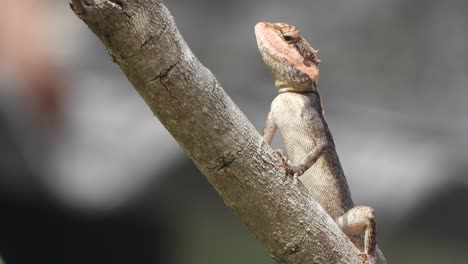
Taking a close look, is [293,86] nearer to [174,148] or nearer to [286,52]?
[286,52]

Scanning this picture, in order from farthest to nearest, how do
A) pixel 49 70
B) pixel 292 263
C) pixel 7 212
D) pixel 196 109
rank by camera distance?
1. pixel 7 212
2. pixel 49 70
3. pixel 292 263
4. pixel 196 109

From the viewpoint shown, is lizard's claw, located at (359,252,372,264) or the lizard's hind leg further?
the lizard's hind leg

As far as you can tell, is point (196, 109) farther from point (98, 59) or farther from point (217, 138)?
point (98, 59)

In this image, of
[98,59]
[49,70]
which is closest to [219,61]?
[98,59]

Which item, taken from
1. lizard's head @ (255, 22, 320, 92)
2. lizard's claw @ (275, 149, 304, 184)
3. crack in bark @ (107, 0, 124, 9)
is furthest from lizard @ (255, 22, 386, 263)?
crack in bark @ (107, 0, 124, 9)

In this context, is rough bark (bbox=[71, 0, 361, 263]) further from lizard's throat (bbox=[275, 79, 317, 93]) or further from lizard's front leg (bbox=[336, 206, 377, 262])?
lizard's throat (bbox=[275, 79, 317, 93])

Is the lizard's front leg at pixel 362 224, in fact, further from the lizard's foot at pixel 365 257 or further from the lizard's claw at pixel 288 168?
the lizard's claw at pixel 288 168

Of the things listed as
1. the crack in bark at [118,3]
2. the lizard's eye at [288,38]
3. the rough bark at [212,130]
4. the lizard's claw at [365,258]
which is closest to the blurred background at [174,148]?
the lizard's eye at [288,38]
